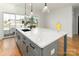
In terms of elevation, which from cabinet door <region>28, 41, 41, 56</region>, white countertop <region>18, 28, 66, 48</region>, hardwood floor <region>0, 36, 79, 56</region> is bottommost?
hardwood floor <region>0, 36, 79, 56</region>

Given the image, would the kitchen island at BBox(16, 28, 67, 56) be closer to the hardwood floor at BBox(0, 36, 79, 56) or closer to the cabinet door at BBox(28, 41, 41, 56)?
the cabinet door at BBox(28, 41, 41, 56)

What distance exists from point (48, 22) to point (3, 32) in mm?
2322

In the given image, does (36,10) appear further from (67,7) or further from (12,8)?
(67,7)

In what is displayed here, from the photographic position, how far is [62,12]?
3.59m

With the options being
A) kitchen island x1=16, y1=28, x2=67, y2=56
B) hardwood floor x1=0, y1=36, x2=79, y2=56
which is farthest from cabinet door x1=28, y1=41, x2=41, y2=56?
hardwood floor x1=0, y1=36, x2=79, y2=56

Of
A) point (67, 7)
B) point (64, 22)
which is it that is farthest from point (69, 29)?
point (67, 7)

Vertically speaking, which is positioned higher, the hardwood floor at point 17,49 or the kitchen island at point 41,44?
the kitchen island at point 41,44

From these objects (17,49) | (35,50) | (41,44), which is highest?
(41,44)

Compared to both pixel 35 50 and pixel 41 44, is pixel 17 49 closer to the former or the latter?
pixel 35 50

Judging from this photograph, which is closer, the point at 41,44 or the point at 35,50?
the point at 41,44

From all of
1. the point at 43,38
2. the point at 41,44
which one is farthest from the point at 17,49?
the point at 41,44

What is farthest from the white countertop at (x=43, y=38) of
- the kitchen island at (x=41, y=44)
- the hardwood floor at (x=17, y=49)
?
the hardwood floor at (x=17, y=49)

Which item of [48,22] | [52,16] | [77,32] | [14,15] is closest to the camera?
[52,16]

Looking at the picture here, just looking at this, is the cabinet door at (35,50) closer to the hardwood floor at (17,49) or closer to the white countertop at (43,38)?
the white countertop at (43,38)
